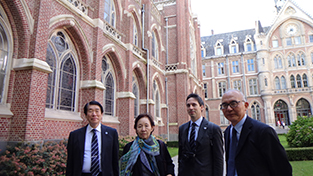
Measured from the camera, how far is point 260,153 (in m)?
2.13

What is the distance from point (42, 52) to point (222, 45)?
128ft

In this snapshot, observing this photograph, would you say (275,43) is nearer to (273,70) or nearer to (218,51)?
(273,70)

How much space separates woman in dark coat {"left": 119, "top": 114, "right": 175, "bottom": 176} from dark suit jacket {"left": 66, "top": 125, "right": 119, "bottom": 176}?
0.88 feet

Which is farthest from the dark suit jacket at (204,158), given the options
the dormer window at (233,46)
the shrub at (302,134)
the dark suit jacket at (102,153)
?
the dormer window at (233,46)

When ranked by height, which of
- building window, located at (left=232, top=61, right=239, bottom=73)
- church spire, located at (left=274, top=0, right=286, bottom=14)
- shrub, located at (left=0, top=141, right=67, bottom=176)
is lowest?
shrub, located at (left=0, top=141, right=67, bottom=176)

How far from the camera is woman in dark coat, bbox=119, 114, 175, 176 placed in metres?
2.86

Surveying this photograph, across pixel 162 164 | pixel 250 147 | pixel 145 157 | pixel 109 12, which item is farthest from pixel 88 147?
pixel 109 12

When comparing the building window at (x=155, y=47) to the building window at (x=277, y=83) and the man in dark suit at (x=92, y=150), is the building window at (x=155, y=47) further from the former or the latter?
the building window at (x=277, y=83)

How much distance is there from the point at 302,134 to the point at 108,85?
10.7 metres

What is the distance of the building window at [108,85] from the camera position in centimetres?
1235

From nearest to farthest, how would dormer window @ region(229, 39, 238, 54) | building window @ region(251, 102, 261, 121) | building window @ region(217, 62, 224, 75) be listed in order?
building window @ region(251, 102, 261, 121)
building window @ region(217, 62, 224, 75)
dormer window @ region(229, 39, 238, 54)

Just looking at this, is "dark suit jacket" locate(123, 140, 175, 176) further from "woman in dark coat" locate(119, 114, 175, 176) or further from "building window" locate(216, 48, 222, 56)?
"building window" locate(216, 48, 222, 56)

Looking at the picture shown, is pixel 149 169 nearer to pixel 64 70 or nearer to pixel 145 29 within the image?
pixel 64 70

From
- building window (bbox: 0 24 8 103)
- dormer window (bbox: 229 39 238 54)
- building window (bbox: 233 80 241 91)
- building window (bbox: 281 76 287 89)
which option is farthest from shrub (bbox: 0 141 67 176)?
dormer window (bbox: 229 39 238 54)
